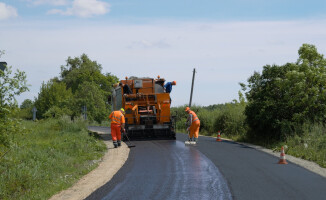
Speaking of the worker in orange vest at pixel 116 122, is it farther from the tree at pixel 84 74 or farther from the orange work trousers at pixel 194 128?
the tree at pixel 84 74

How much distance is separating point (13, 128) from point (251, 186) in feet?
16.8

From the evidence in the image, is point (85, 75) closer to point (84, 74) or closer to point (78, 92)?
point (84, 74)

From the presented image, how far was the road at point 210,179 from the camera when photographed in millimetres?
8086

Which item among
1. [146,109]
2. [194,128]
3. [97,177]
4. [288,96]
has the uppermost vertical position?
[288,96]

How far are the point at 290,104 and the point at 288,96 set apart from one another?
18.3 inches

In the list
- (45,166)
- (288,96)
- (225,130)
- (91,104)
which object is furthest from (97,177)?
(91,104)

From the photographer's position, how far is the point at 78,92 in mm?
35719

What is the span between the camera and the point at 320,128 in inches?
646

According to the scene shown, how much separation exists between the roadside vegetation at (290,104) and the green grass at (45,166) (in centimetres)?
740

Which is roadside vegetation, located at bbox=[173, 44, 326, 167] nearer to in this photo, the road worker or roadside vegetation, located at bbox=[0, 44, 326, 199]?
roadside vegetation, located at bbox=[0, 44, 326, 199]

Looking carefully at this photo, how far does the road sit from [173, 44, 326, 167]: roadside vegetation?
3362 mm

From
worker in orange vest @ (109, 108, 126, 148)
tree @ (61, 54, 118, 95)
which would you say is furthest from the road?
tree @ (61, 54, 118, 95)

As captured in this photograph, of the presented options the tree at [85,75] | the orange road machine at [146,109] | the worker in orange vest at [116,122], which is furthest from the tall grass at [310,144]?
the tree at [85,75]

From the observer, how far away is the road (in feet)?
26.5
